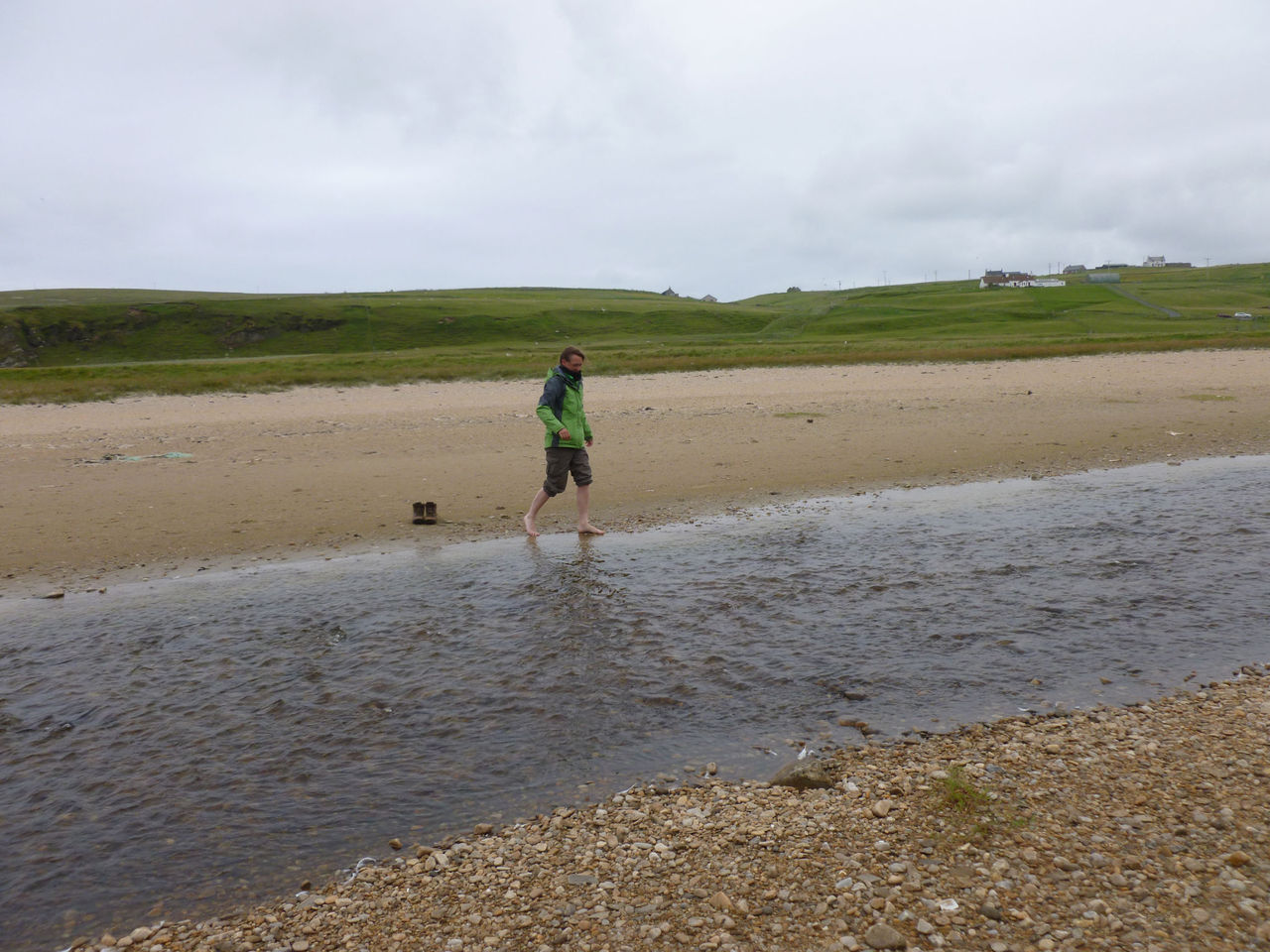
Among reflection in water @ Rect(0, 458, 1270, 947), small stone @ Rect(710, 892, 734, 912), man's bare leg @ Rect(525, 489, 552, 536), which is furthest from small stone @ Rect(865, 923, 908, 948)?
man's bare leg @ Rect(525, 489, 552, 536)

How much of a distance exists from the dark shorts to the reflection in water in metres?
0.78

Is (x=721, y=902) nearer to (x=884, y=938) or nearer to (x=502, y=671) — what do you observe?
(x=884, y=938)

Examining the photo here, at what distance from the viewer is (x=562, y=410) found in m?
11.2

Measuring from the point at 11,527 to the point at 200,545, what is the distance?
9.66ft

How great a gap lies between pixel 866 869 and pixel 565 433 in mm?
7505

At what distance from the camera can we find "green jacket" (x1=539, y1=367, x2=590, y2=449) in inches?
434

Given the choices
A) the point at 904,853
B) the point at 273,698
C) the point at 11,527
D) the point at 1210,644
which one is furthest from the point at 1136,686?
the point at 11,527

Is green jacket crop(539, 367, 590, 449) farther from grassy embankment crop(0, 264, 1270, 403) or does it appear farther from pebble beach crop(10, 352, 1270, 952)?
grassy embankment crop(0, 264, 1270, 403)

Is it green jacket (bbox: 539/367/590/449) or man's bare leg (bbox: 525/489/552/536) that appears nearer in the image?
green jacket (bbox: 539/367/590/449)

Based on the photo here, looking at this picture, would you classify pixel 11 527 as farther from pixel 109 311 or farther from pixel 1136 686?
pixel 109 311

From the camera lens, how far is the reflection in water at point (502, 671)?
487cm

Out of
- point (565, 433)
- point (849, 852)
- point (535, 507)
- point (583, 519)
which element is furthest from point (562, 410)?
point (849, 852)

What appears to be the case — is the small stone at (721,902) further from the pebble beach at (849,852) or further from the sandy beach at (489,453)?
the sandy beach at (489,453)

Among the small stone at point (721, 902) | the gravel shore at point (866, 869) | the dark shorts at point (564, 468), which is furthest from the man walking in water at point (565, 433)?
the small stone at point (721, 902)
